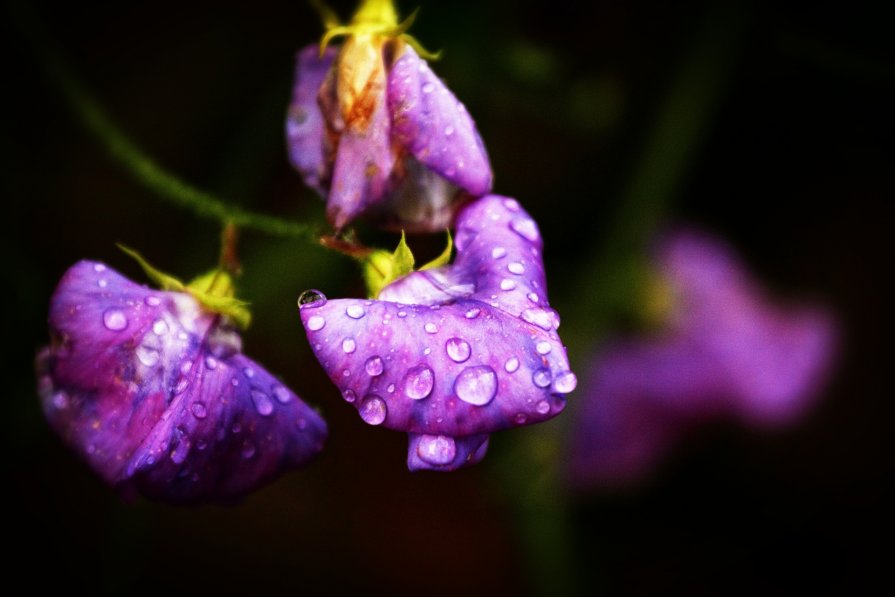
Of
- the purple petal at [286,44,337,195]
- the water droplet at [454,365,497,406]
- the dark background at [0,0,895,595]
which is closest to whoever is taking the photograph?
the water droplet at [454,365,497,406]

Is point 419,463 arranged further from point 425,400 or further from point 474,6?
point 474,6

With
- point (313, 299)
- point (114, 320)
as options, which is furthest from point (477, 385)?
point (114, 320)

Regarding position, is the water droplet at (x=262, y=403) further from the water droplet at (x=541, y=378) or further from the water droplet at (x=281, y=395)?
the water droplet at (x=541, y=378)

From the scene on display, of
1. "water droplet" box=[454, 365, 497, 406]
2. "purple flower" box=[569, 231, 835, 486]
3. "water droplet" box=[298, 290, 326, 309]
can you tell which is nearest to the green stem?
"water droplet" box=[298, 290, 326, 309]

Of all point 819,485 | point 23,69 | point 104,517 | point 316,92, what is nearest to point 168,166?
point 23,69

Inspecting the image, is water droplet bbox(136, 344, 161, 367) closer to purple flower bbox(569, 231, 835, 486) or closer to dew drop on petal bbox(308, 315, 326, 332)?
dew drop on petal bbox(308, 315, 326, 332)
